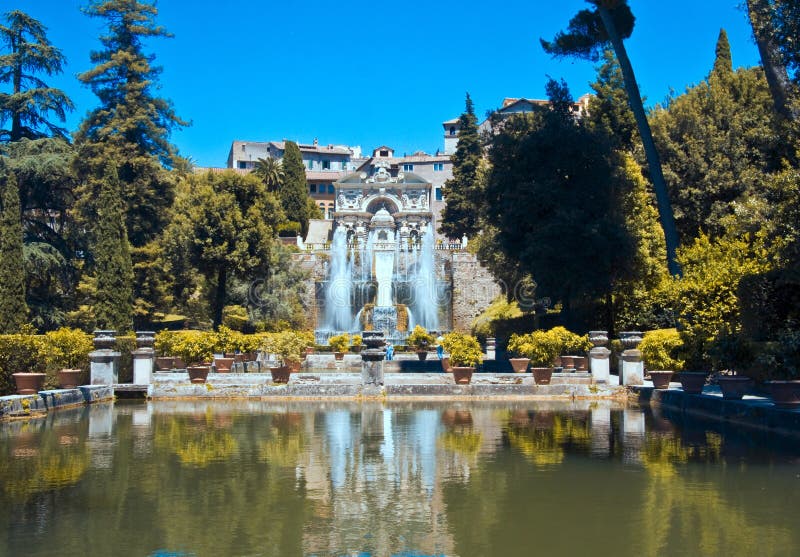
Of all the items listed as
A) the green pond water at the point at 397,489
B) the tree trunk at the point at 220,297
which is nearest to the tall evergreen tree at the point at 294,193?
the tree trunk at the point at 220,297

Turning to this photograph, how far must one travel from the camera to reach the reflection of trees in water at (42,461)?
8562mm

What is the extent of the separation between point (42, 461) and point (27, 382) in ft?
22.0

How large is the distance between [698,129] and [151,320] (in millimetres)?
28929

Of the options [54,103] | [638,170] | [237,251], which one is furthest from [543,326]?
[54,103]

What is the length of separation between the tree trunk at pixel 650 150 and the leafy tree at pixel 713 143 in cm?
558

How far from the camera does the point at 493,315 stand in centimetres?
4778

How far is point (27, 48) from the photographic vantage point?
116 ft

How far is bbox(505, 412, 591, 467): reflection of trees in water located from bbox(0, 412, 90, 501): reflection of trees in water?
5.82 m

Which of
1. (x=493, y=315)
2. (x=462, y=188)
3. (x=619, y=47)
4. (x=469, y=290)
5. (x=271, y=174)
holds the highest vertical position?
(x=271, y=174)

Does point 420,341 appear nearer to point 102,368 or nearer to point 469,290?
point 102,368

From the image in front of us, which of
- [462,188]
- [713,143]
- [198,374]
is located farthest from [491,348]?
[462,188]

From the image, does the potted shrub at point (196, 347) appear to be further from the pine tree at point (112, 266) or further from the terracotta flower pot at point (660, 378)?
the terracotta flower pot at point (660, 378)

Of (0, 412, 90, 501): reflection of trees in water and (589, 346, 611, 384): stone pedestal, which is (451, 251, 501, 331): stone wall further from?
(0, 412, 90, 501): reflection of trees in water

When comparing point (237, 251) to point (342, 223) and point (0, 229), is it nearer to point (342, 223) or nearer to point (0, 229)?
point (0, 229)
